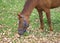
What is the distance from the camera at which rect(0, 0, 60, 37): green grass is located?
24.4ft

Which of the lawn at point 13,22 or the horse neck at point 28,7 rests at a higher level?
the horse neck at point 28,7

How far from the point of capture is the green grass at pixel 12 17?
7.42 metres

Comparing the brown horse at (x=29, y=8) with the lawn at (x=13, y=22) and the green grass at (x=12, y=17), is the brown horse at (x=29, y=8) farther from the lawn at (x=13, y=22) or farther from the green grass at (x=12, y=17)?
the green grass at (x=12, y=17)

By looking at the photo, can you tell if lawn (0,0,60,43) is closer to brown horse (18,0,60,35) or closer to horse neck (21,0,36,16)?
brown horse (18,0,60,35)

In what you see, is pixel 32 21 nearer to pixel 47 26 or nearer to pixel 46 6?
pixel 47 26

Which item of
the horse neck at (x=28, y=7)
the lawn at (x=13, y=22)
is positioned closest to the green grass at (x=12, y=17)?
the lawn at (x=13, y=22)

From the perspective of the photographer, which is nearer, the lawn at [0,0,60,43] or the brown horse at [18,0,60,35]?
the brown horse at [18,0,60,35]

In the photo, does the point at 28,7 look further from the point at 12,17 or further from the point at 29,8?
the point at 12,17

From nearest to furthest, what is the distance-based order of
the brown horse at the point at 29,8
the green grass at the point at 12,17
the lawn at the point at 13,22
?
the brown horse at the point at 29,8
the lawn at the point at 13,22
the green grass at the point at 12,17

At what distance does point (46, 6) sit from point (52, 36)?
0.94 m

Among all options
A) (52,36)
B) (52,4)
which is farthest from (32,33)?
(52,4)

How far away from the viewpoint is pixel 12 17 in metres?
8.59

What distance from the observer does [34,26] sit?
24.9 ft

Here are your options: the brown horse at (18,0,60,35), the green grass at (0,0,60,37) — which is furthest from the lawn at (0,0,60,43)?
the brown horse at (18,0,60,35)
